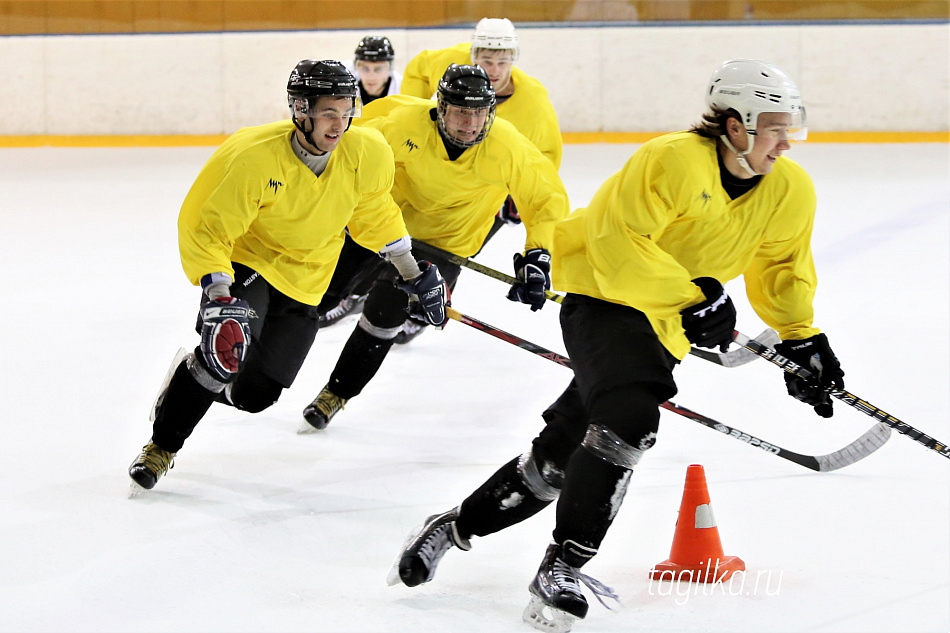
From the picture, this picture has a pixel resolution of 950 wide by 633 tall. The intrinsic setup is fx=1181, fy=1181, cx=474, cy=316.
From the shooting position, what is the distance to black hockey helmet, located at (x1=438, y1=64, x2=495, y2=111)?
12.0ft

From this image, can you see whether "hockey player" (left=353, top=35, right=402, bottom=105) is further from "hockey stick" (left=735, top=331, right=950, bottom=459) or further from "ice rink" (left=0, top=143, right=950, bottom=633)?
"hockey stick" (left=735, top=331, right=950, bottom=459)

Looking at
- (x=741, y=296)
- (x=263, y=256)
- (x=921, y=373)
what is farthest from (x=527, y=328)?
(x=263, y=256)

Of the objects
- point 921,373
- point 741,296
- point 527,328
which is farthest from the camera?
point 741,296

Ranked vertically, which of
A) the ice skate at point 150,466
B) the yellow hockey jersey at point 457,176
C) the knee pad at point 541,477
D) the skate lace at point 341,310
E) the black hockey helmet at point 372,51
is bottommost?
the ice skate at point 150,466

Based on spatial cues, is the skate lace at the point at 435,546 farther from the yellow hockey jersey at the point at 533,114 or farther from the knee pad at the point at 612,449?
the yellow hockey jersey at the point at 533,114

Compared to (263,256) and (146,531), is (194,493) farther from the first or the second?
(263,256)

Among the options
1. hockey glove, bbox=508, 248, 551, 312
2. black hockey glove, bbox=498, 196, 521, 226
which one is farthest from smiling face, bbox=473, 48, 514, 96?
hockey glove, bbox=508, 248, 551, 312

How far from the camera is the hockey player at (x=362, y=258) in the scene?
12.9 ft

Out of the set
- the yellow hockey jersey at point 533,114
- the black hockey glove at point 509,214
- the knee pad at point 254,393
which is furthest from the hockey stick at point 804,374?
the yellow hockey jersey at point 533,114

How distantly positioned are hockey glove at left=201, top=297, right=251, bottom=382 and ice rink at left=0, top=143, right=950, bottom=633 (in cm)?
41

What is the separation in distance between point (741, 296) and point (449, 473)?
102 inches

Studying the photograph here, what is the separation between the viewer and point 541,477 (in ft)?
8.21

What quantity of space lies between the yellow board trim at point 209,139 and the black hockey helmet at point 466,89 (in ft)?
20.6

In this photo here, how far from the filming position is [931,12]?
9.83 meters
